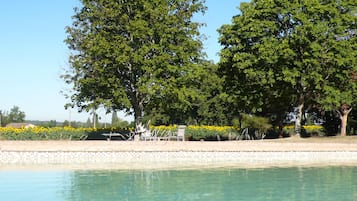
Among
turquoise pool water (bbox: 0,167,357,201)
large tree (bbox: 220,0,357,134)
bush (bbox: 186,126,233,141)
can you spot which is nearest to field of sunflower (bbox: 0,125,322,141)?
bush (bbox: 186,126,233,141)

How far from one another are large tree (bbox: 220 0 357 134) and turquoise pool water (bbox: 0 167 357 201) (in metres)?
9.53

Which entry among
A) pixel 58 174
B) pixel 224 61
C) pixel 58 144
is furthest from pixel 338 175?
pixel 224 61

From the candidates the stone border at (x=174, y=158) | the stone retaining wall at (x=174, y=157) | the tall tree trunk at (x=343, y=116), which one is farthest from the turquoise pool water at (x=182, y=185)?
the tall tree trunk at (x=343, y=116)

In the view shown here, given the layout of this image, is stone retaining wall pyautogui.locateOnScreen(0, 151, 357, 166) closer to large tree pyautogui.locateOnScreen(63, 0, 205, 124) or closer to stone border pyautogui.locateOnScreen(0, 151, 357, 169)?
stone border pyautogui.locateOnScreen(0, 151, 357, 169)

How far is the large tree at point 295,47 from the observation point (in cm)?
2703

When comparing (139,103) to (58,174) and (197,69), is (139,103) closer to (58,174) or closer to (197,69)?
(197,69)

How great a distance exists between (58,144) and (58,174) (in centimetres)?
536

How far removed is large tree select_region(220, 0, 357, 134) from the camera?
27.0 metres

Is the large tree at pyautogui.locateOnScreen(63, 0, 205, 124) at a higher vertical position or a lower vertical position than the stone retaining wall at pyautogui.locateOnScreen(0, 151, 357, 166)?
higher

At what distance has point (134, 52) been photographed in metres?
28.0

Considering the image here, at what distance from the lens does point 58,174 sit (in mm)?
16984

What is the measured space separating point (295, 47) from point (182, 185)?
15.6 m

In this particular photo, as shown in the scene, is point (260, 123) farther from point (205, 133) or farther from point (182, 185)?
point (182, 185)

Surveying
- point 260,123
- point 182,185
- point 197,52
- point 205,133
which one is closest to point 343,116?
point 260,123
